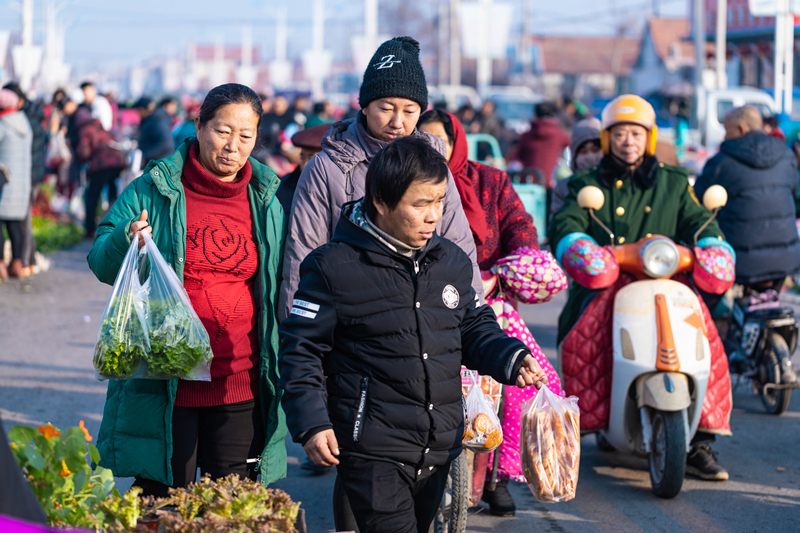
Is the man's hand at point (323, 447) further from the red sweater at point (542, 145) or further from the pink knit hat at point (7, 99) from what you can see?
the red sweater at point (542, 145)

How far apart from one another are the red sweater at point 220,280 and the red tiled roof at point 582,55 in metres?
69.1

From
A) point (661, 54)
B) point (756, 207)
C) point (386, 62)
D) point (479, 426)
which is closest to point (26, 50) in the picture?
point (756, 207)

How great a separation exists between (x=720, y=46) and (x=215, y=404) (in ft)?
85.2

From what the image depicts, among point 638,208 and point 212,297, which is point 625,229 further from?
point 212,297

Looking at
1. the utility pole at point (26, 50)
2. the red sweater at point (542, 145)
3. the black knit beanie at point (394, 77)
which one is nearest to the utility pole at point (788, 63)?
the red sweater at point (542, 145)

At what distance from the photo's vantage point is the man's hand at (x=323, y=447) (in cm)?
271

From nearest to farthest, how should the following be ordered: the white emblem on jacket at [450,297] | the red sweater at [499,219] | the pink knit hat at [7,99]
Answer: the white emblem on jacket at [450,297]
the red sweater at [499,219]
the pink knit hat at [7,99]

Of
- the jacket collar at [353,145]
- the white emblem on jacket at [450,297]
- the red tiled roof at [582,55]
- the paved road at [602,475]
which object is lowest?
the paved road at [602,475]

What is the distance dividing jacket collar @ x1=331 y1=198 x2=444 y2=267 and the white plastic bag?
65 centimetres

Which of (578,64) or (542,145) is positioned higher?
(578,64)

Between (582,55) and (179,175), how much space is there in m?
73.8

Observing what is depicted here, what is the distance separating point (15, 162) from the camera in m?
10.4

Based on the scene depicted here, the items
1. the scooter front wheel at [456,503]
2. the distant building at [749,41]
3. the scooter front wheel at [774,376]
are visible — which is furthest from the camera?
the distant building at [749,41]

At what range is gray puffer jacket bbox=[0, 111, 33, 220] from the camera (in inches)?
403
